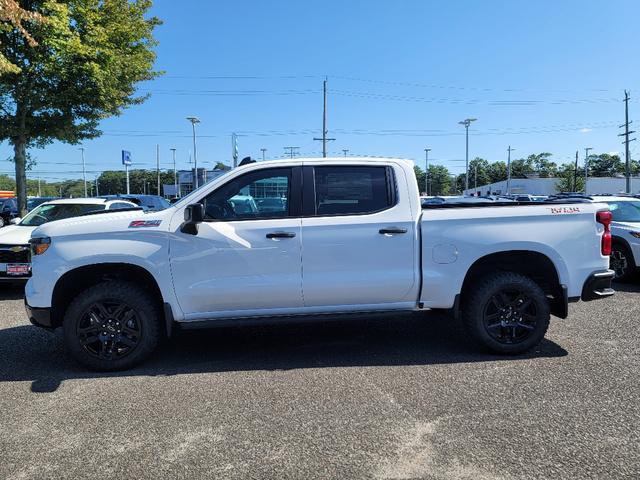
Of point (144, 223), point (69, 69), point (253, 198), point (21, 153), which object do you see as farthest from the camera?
point (21, 153)

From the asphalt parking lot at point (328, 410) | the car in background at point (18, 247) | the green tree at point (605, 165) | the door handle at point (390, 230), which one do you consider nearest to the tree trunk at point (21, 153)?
the car in background at point (18, 247)

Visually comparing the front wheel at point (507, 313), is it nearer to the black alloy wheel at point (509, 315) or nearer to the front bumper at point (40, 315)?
the black alloy wheel at point (509, 315)

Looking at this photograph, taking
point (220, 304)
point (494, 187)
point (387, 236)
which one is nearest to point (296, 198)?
point (387, 236)

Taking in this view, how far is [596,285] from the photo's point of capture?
4984 millimetres

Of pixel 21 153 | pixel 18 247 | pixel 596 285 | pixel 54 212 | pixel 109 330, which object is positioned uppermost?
pixel 21 153

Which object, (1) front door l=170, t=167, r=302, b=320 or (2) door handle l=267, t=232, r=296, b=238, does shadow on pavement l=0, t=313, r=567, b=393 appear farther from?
(2) door handle l=267, t=232, r=296, b=238

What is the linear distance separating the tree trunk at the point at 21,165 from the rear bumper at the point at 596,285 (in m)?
15.2

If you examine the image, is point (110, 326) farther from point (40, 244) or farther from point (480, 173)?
point (480, 173)

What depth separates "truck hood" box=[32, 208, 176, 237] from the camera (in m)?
4.54

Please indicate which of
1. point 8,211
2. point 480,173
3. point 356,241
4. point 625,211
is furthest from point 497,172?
point 356,241

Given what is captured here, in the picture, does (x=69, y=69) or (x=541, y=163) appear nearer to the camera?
(x=69, y=69)

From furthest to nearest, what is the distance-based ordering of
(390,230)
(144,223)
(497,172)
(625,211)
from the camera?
(497,172), (625,211), (390,230), (144,223)

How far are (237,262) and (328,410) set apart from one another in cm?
157

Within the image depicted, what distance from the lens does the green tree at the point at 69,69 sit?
12.6 meters
